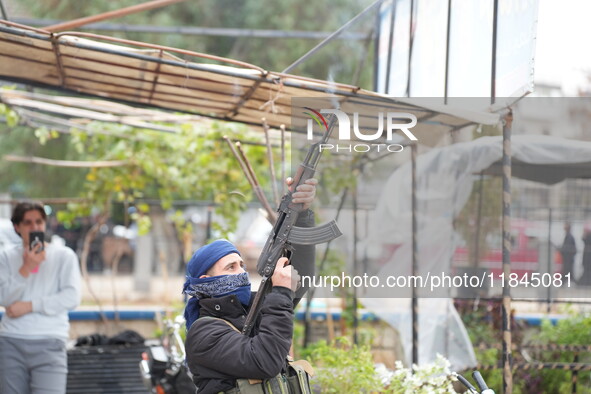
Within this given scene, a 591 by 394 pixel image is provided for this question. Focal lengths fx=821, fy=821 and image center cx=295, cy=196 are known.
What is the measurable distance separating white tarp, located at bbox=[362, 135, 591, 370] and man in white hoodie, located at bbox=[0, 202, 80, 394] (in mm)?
2129

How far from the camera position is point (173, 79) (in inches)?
216

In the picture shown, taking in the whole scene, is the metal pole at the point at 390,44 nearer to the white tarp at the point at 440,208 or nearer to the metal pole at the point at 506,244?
the white tarp at the point at 440,208

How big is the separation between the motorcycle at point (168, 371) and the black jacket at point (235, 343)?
94.1 inches

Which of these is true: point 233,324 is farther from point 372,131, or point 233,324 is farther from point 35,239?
point 35,239

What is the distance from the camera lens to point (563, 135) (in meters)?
5.21

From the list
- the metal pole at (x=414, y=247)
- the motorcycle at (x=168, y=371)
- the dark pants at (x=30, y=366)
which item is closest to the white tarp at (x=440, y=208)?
the metal pole at (x=414, y=247)

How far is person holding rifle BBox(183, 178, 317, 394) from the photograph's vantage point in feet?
10.0

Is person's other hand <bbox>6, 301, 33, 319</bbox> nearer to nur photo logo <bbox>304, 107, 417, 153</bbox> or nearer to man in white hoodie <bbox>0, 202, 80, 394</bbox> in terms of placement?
man in white hoodie <bbox>0, 202, 80, 394</bbox>

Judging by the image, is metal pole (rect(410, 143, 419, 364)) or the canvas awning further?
metal pole (rect(410, 143, 419, 364))

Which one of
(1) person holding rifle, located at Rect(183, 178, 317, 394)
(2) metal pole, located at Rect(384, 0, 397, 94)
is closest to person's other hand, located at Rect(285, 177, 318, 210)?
(1) person holding rifle, located at Rect(183, 178, 317, 394)

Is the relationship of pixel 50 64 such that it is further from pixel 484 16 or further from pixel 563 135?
pixel 563 135

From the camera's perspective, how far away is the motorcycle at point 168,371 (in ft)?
18.8

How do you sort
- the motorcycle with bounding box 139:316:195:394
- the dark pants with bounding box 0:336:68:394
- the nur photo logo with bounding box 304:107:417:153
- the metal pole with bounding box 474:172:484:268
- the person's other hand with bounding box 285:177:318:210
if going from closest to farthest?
the person's other hand with bounding box 285:177:318:210 < the nur photo logo with bounding box 304:107:417:153 < the dark pants with bounding box 0:336:68:394 < the metal pole with bounding box 474:172:484:268 < the motorcycle with bounding box 139:316:195:394

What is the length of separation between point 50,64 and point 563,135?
11.1 ft
